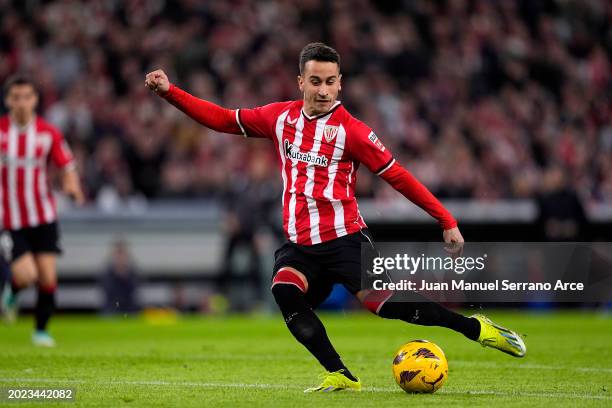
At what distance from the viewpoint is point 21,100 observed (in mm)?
11000

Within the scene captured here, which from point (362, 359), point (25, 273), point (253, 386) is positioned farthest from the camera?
point (25, 273)

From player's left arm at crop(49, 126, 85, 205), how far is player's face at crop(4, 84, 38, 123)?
338 millimetres

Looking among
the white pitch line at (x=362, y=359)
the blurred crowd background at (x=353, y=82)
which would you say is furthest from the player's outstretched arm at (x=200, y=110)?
the blurred crowd background at (x=353, y=82)

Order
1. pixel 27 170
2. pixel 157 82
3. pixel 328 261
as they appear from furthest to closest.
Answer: pixel 27 170 → pixel 328 261 → pixel 157 82

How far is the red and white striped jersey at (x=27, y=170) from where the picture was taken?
1112cm

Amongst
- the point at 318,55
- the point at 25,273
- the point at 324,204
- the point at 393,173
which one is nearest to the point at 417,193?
the point at 393,173

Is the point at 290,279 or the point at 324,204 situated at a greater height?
the point at 324,204

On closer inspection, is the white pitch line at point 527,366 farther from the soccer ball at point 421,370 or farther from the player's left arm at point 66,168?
the player's left arm at point 66,168

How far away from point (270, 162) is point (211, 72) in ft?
8.93

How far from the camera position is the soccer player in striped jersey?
714cm

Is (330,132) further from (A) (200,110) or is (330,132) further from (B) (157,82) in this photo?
(B) (157,82)

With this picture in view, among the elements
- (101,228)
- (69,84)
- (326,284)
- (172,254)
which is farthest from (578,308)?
(326,284)

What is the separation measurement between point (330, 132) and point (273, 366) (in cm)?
256

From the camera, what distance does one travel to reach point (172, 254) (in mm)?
18125
